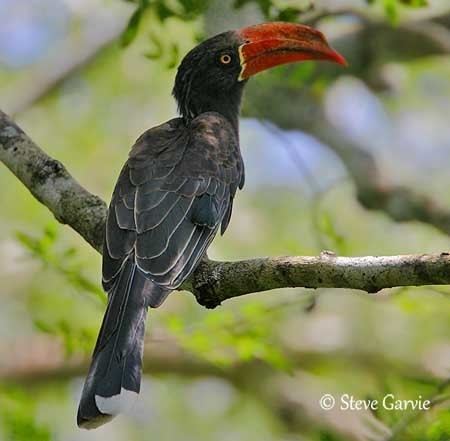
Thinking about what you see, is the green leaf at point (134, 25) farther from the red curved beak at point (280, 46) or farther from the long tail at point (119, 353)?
the long tail at point (119, 353)

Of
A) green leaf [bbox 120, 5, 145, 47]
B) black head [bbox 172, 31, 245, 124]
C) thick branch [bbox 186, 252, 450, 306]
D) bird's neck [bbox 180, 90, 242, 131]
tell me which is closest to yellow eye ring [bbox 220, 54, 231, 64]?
black head [bbox 172, 31, 245, 124]

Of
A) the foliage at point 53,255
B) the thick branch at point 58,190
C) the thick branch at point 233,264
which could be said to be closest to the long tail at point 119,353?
the thick branch at point 233,264

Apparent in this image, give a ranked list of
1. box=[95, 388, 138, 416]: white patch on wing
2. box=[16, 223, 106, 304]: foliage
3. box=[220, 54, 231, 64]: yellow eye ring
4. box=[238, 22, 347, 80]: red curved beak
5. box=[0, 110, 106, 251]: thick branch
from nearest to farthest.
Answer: box=[95, 388, 138, 416]: white patch on wing < box=[0, 110, 106, 251]: thick branch < box=[16, 223, 106, 304]: foliage < box=[238, 22, 347, 80]: red curved beak < box=[220, 54, 231, 64]: yellow eye ring

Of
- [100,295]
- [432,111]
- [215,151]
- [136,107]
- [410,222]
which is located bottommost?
[432,111]

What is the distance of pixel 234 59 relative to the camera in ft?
21.5

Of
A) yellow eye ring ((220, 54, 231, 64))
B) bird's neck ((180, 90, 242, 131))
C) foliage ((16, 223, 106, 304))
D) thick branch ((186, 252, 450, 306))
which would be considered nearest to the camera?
thick branch ((186, 252, 450, 306))

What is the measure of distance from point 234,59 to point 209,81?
211mm

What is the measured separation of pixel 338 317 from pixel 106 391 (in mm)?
5151

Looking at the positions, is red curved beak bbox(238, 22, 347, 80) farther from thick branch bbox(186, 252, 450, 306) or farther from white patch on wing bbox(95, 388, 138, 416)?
white patch on wing bbox(95, 388, 138, 416)

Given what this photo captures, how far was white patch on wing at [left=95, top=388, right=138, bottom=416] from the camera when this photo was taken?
175 inches

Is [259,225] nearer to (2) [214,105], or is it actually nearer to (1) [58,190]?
(2) [214,105]

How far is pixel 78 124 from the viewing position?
37.7ft

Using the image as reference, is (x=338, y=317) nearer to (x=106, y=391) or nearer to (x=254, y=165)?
(x=254, y=165)

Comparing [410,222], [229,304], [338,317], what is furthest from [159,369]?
[410,222]
